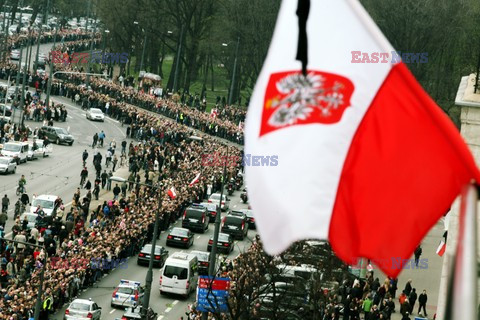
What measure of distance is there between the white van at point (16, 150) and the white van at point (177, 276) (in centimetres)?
2338

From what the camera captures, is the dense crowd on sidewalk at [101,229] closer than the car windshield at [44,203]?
Yes

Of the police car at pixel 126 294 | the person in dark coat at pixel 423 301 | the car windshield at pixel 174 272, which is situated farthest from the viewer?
the car windshield at pixel 174 272

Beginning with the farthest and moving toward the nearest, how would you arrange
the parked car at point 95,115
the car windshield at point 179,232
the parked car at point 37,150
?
the parked car at point 95,115
the parked car at point 37,150
the car windshield at point 179,232

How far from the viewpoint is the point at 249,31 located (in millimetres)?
110312

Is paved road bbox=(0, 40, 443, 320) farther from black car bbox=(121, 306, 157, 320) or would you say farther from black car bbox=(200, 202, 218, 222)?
black car bbox=(121, 306, 157, 320)

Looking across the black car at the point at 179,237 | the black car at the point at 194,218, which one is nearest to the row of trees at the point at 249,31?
the black car at the point at 194,218

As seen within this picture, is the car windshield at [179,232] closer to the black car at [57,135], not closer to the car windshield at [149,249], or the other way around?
the car windshield at [149,249]

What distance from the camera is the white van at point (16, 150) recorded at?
68.6 metres

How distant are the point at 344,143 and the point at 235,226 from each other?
165 feet

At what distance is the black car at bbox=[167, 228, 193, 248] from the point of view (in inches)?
2175

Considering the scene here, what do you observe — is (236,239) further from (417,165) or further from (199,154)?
(417,165)

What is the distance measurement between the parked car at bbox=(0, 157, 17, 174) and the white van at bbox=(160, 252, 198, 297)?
21.1 meters

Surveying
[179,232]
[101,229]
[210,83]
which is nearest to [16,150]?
[179,232]

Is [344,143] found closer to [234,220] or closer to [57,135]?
[234,220]
